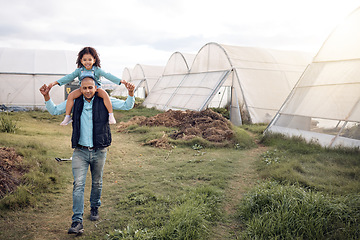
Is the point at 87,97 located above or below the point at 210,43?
below

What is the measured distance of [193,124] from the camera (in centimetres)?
1070

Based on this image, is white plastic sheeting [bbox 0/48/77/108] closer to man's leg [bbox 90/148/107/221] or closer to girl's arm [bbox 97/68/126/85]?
girl's arm [bbox 97/68/126/85]

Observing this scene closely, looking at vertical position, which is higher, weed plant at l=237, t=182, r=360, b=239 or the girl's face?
the girl's face

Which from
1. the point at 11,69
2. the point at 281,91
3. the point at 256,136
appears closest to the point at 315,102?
the point at 256,136

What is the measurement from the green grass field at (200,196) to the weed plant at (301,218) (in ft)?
0.04

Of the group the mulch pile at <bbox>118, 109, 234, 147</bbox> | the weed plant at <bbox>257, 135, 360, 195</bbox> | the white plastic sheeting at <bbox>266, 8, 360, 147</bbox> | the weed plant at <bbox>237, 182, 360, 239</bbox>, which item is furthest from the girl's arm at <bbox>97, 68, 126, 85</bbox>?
the white plastic sheeting at <bbox>266, 8, 360, 147</bbox>

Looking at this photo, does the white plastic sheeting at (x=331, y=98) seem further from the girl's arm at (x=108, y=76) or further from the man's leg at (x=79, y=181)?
the man's leg at (x=79, y=181)

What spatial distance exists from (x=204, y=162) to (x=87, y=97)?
381 cm

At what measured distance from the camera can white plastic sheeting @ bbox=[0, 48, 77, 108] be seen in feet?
58.1

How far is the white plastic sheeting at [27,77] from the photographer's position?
17.7 m

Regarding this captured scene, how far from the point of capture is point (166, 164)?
664cm

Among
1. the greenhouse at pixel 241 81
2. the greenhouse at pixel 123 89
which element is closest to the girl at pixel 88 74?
the greenhouse at pixel 241 81

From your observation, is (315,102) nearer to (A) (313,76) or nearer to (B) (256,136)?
(A) (313,76)

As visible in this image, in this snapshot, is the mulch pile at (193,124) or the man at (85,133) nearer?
the man at (85,133)
